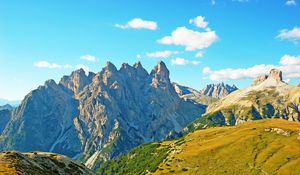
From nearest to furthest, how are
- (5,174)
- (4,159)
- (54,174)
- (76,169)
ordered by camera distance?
1. (5,174)
2. (4,159)
3. (54,174)
4. (76,169)

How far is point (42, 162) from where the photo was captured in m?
81.4

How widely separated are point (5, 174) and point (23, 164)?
38.9 ft

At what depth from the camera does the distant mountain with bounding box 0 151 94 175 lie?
6525 cm

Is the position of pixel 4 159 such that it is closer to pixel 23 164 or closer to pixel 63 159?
pixel 23 164

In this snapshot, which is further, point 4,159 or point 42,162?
point 42,162

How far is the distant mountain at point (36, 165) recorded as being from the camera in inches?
2569

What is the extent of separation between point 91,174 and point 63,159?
8552 mm

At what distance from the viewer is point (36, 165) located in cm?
7562

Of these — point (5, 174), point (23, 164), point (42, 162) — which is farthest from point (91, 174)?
point (5, 174)

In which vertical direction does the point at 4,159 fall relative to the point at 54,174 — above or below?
above

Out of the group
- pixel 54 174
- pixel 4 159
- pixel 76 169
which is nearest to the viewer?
pixel 4 159

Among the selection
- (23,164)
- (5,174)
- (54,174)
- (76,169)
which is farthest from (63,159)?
(5,174)

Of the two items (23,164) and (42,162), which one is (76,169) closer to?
(42,162)

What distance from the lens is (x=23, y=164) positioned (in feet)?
232
